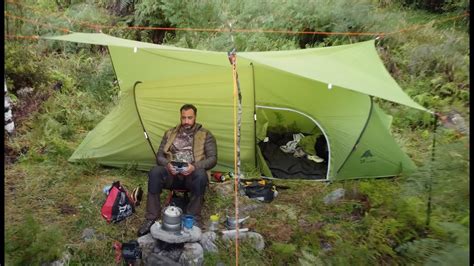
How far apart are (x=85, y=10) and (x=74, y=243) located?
6.56 metres

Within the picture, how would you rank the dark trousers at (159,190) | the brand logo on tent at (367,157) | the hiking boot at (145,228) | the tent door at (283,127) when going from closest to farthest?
1. the hiking boot at (145,228)
2. the dark trousers at (159,190)
3. the brand logo on tent at (367,157)
4. the tent door at (283,127)

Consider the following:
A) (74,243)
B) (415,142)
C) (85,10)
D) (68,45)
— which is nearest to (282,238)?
(74,243)

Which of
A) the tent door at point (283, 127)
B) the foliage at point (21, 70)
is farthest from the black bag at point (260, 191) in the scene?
the foliage at point (21, 70)

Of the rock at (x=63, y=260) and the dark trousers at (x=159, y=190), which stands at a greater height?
the dark trousers at (x=159, y=190)

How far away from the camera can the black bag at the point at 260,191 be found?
438 cm

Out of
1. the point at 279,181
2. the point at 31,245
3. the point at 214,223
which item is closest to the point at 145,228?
the point at 214,223

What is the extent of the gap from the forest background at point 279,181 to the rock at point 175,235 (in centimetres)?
22

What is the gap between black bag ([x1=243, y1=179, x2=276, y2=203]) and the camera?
438 cm

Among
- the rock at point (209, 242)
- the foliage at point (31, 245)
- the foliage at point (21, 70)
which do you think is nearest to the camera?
the foliage at point (31, 245)

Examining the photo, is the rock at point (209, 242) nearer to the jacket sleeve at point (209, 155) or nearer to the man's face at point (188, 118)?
the jacket sleeve at point (209, 155)

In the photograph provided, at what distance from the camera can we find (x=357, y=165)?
4.74 metres

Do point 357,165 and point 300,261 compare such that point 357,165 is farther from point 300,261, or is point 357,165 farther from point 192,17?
point 192,17

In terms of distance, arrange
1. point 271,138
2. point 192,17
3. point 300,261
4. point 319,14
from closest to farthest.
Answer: point 300,261 < point 271,138 < point 319,14 < point 192,17

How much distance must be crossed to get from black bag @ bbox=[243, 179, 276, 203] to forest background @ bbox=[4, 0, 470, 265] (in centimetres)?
13
